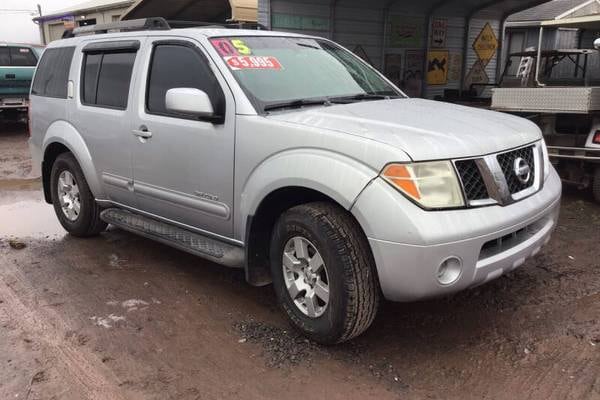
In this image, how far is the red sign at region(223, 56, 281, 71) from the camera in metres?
3.91

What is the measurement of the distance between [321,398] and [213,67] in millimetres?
2296

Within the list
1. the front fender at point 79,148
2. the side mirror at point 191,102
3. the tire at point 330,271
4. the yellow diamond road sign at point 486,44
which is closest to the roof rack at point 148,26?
the front fender at point 79,148

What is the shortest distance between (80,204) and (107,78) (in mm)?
1334

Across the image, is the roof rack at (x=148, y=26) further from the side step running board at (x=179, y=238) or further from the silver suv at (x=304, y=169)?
the side step running board at (x=179, y=238)

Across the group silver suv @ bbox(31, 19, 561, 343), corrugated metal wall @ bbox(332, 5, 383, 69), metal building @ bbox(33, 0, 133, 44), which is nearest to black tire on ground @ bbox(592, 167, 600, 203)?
silver suv @ bbox(31, 19, 561, 343)

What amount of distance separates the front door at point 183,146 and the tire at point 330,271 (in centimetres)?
62

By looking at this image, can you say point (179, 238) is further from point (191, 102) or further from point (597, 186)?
point (597, 186)

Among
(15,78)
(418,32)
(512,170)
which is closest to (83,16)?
(15,78)

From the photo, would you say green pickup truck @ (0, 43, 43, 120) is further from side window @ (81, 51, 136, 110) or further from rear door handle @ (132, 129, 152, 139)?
rear door handle @ (132, 129, 152, 139)

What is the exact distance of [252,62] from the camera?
3.99 meters

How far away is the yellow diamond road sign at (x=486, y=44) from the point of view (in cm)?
1338

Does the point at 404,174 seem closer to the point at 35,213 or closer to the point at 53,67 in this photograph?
the point at 53,67

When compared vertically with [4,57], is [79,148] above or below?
below

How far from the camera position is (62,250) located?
5.45m
